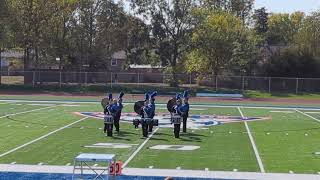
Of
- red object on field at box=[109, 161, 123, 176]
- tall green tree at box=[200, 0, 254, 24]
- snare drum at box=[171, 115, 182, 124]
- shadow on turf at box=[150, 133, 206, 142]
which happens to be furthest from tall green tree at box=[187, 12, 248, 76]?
red object on field at box=[109, 161, 123, 176]

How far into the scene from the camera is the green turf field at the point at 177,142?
54.2 feet

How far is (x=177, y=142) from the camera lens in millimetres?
20656

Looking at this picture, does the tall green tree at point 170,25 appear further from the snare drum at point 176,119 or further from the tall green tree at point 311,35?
the snare drum at point 176,119

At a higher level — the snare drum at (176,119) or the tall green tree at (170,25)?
the tall green tree at (170,25)

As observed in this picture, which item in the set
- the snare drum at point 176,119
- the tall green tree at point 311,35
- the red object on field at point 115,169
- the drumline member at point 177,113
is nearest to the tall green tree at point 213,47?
the tall green tree at point 311,35

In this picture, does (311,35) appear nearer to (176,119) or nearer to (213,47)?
(213,47)

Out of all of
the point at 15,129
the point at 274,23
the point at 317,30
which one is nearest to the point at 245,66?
the point at 317,30

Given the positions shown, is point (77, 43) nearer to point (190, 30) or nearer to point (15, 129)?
point (190, 30)

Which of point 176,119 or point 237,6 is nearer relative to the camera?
point 176,119

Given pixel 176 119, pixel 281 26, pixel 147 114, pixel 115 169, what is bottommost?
pixel 115 169

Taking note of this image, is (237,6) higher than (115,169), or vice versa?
(237,6)

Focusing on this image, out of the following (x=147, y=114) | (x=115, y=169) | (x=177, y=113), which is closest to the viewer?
(x=115, y=169)

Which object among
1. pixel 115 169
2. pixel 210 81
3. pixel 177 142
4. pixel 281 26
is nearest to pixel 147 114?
pixel 177 142

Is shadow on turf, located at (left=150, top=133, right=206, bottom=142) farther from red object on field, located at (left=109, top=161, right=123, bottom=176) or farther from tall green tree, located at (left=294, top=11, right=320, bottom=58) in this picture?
tall green tree, located at (left=294, top=11, right=320, bottom=58)
